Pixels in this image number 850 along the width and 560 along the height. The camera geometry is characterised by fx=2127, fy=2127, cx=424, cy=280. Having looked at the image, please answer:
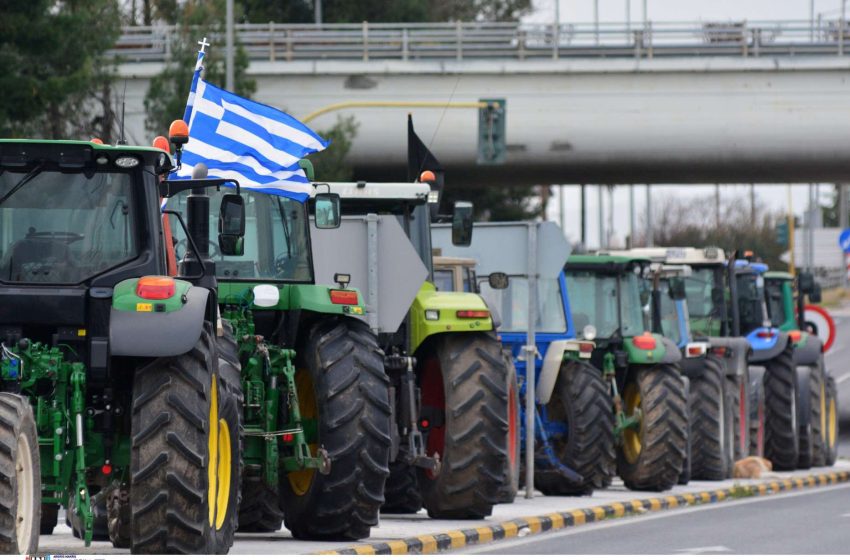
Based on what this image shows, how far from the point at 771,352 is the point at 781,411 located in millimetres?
837

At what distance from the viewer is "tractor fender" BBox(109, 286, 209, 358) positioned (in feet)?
37.4

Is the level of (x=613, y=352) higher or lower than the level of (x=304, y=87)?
lower

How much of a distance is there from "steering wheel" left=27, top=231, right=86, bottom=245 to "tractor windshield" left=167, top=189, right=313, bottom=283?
141 inches

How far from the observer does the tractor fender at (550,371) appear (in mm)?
21281

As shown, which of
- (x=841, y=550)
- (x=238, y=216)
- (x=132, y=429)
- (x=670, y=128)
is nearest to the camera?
(x=132, y=429)

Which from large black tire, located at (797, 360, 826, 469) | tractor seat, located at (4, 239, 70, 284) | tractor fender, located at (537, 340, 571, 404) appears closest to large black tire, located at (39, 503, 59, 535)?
tractor seat, located at (4, 239, 70, 284)

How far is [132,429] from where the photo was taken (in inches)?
452

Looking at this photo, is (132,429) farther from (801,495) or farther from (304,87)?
(304,87)

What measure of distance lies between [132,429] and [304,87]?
37460mm

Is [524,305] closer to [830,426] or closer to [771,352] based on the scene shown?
[771,352]

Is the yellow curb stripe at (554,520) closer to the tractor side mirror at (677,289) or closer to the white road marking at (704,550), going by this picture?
the white road marking at (704,550)

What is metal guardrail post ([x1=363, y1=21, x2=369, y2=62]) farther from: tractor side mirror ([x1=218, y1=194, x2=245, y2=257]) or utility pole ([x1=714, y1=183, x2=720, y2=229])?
utility pole ([x1=714, y1=183, x2=720, y2=229])

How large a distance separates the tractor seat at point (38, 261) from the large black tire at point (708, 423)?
14249 mm

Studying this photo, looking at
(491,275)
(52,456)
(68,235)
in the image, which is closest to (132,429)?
(52,456)
